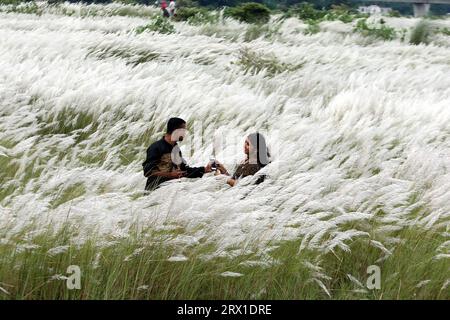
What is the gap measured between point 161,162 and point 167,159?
5 cm

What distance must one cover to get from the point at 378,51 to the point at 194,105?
1056 centimetres

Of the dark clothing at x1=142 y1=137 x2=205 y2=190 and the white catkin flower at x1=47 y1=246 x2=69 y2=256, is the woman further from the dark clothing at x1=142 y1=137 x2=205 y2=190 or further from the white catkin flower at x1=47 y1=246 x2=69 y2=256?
the white catkin flower at x1=47 y1=246 x2=69 y2=256

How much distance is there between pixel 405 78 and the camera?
41.8ft

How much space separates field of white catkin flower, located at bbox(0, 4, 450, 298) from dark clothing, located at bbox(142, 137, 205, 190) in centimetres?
10

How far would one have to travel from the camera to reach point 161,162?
16.5 feet

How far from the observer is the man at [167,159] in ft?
16.2

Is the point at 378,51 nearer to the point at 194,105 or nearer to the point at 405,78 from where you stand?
the point at 405,78

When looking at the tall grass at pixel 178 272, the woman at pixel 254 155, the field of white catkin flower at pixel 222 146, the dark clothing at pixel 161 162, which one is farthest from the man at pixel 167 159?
the tall grass at pixel 178 272

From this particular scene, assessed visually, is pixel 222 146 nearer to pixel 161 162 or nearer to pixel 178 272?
pixel 161 162

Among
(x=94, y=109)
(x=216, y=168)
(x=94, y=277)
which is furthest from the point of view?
(x=94, y=109)

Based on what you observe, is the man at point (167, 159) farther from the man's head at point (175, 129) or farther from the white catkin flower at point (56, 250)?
the white catkin flower at point (56, 250)

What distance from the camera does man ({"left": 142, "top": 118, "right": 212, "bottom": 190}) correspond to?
4.95 meters

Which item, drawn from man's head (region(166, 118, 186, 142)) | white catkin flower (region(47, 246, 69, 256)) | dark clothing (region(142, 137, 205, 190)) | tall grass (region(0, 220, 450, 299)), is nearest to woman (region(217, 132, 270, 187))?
dark clothing (region(142, 137, 205, 190))
